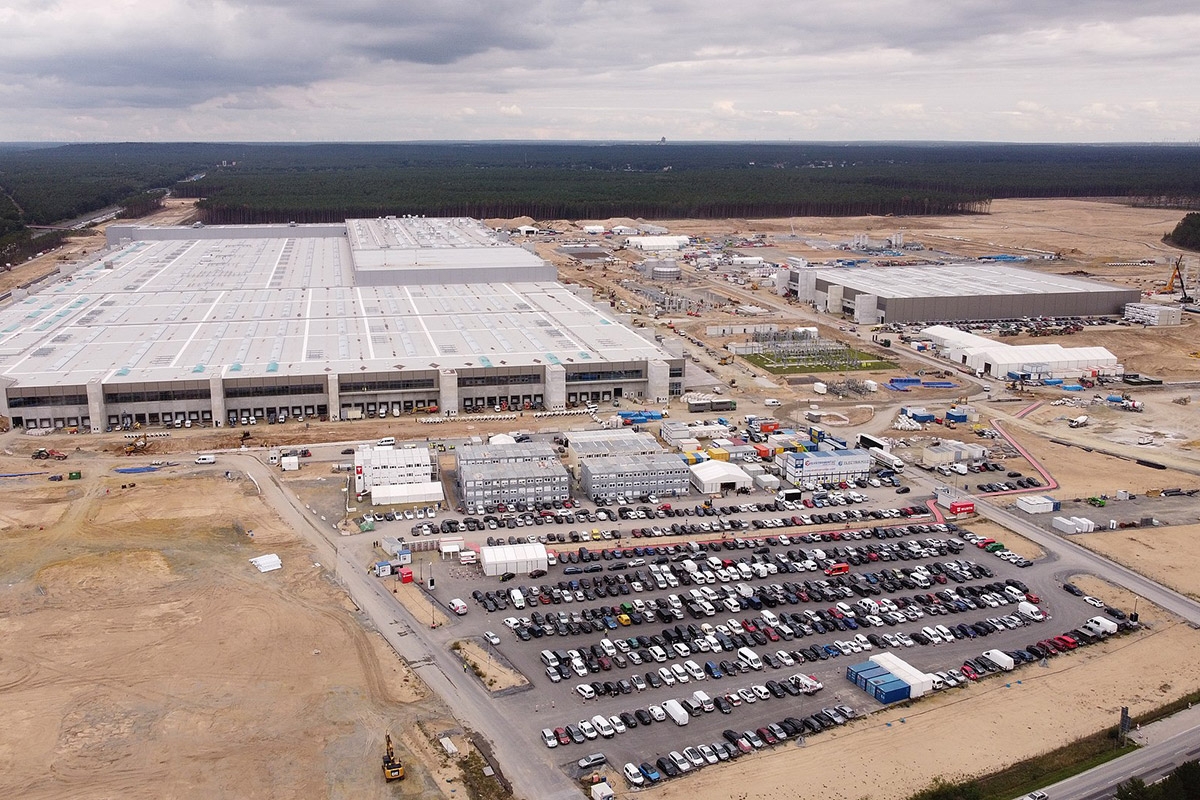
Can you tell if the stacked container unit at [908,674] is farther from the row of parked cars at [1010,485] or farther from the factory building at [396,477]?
the factory building at [396,477]

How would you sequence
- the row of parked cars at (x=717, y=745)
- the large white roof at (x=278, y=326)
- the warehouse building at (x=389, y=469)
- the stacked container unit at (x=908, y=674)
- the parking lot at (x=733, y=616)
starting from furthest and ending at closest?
the large white roof at (x=278, y=326) → the warehouse building at (x=389, y=469) → the stacked container unit at (x=908, y=674) → the parking lot at (x=733, y=616) → the row of parked cars at (x=717, y=745)

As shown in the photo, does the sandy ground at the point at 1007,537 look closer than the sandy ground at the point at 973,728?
No

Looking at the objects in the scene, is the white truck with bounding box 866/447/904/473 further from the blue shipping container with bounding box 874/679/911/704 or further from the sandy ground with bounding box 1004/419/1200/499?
the blue shipping container with bounding box 874/679/911/704

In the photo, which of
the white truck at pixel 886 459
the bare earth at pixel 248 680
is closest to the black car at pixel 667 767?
the bare earth at pixel 248 680

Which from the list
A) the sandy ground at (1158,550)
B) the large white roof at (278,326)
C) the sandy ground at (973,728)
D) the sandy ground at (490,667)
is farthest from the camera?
the large white roof at (278,326)

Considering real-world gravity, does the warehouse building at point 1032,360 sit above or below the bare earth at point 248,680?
above

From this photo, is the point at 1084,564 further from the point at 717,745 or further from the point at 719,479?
the point at 717,745

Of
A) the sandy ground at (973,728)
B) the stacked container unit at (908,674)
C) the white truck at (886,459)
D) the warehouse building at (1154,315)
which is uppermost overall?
the warehouse building at (1154,315)
